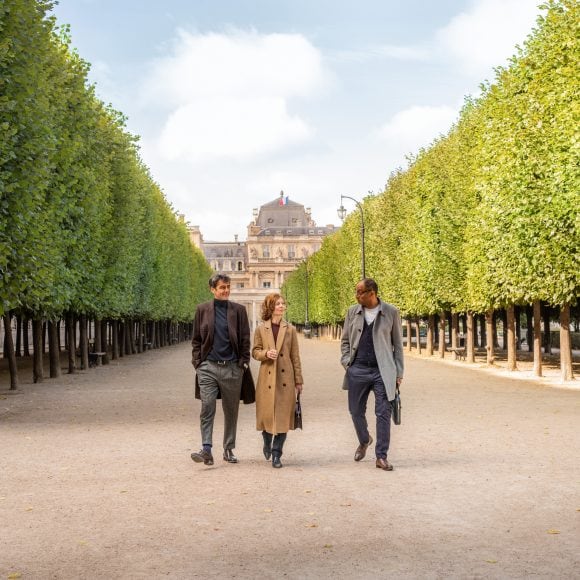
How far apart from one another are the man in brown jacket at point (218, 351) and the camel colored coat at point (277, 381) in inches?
8.4

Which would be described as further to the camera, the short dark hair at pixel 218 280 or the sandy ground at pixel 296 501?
the short dark hair at pixel 218 280

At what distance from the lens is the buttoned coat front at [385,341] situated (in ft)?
36.2

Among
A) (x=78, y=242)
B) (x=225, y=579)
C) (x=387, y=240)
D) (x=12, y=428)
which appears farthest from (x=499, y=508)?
(x=387, y=240)

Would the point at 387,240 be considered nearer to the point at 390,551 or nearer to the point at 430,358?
the point at 430,358

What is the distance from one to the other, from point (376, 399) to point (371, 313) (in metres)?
1.03

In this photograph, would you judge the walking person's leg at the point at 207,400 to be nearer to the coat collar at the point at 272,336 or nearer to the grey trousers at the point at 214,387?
the grey trousers at the point at 214,387

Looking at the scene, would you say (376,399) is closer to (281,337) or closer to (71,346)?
(281,337)

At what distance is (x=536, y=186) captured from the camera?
2577 cm

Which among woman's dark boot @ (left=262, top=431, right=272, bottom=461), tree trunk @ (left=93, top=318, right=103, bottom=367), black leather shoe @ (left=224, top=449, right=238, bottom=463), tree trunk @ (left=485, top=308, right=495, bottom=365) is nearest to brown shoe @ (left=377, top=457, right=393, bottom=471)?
woman's dark boot @ (left=262, top=431, right=272, bottom=461)

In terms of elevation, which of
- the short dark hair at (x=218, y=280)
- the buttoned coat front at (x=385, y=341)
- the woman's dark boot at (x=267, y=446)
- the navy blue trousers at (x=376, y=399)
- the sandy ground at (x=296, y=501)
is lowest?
the sandy ground at (x=296, y=501)

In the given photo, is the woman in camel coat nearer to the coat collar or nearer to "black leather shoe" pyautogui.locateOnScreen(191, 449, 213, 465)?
the coat collar

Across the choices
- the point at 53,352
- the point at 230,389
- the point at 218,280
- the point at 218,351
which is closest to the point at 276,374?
the point at 230,389

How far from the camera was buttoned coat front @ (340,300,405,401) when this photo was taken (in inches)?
434

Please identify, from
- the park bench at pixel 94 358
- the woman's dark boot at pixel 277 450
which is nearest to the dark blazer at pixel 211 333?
the woman's dark boot at pixel 277 450
